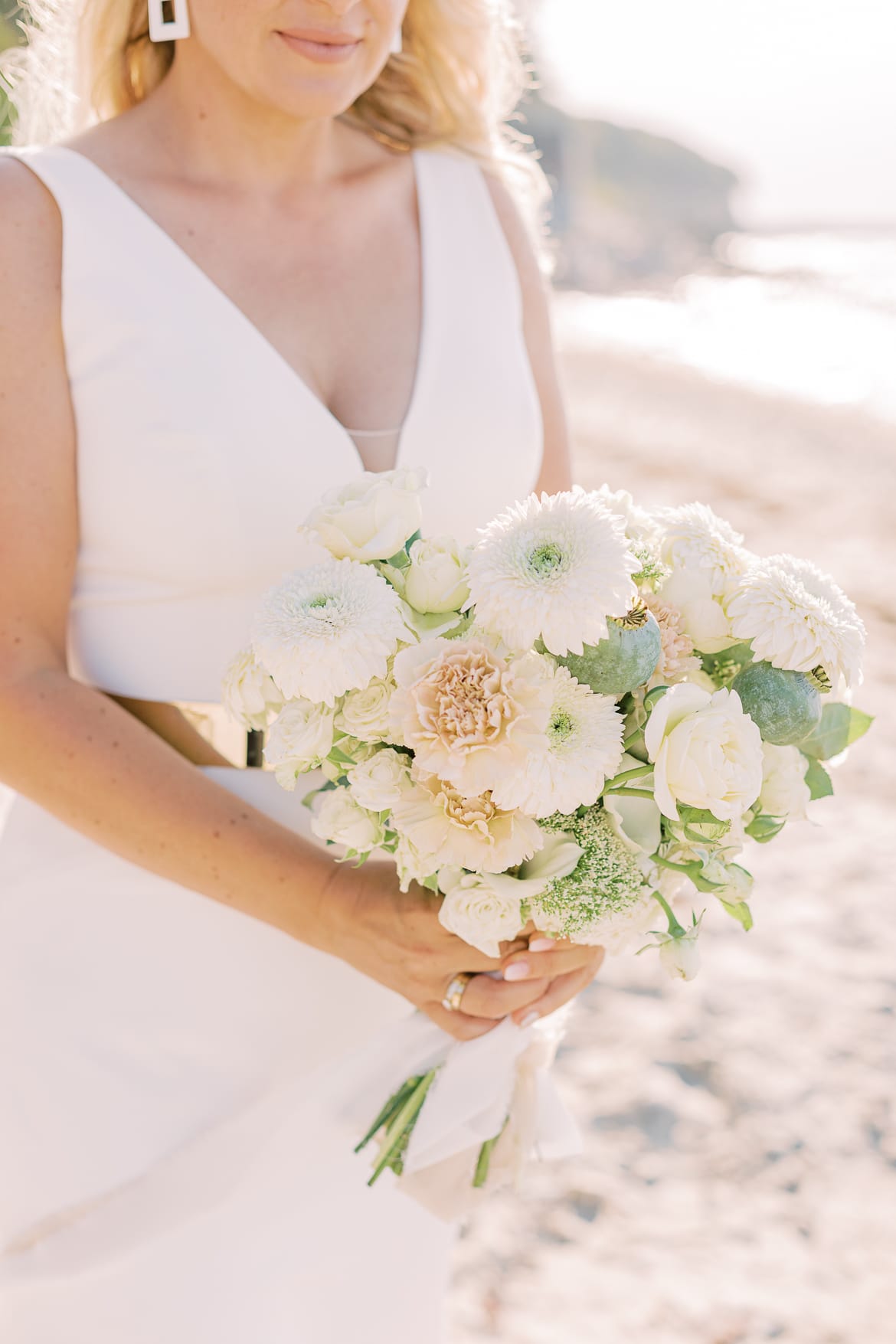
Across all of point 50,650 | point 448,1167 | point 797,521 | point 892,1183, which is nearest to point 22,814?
point 50,650

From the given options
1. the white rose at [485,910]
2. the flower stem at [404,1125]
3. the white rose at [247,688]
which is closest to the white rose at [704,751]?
the white rose at [485,910]

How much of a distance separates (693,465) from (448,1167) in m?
13.2

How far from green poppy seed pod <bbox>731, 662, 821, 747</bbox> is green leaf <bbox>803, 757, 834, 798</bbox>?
0.51 ft

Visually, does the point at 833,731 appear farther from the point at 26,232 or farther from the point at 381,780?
the point at 26,232

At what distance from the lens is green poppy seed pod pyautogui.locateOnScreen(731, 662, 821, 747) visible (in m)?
1.54

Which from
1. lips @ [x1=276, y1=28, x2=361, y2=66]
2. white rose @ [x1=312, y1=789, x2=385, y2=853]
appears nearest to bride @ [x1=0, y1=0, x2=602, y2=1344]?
lips @ [x1=276, y1=28, x2=361, y2=66]

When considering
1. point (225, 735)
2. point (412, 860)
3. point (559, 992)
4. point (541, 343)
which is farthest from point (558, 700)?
point (541, 343)

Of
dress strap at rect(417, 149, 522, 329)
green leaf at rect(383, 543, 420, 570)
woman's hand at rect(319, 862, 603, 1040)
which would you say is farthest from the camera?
dress strap at rect(417, 149, 522, 329)

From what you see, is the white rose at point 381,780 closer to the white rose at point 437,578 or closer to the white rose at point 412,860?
the white rose at point 412,860

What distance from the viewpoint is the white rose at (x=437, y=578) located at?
1.56m

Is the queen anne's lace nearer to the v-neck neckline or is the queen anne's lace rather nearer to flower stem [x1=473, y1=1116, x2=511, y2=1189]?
flower stem [x1=473, y1=1116, x2=511, y2=1189]

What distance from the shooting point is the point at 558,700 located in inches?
58.2

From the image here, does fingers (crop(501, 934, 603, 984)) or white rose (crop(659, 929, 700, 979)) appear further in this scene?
fingers (crop(501, 934, 603, 984))

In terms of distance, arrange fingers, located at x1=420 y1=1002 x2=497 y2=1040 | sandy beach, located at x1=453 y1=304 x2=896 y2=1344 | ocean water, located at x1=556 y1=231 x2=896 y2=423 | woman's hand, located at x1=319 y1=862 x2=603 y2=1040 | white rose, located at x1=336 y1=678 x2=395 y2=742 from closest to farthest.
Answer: white rose, located at x1=336 y1=678 x2=395 y2=742 → woman's hand, located at x1=319 y1=862 x2=603 y2=1040 → fingers, located at x1=420 y1=1002 x2=497 y2=1040 → sandy beach, located at x1=453 y1=304 x2=896 y2=1344 → ocean water, located at x1=556 y1=231 x2=896 y2=423
